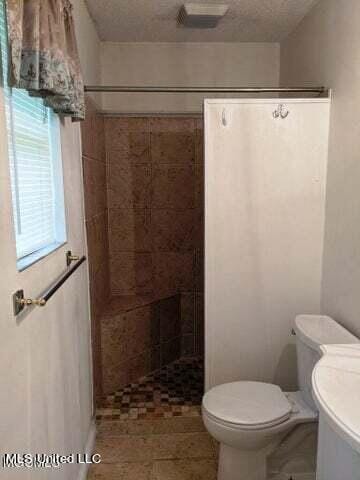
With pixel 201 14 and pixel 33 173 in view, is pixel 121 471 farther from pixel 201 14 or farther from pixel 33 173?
pixel 201 14

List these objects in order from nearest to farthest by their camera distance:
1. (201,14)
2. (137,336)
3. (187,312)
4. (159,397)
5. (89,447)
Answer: (89,447) < (201,14) < (159,397) < (137,336) < (187,312)

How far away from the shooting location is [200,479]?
6.23 ft

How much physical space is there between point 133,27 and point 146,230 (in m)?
1.39

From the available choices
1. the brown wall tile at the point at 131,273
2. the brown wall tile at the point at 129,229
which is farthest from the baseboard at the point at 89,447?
the brown wall tile at the point at 129,229

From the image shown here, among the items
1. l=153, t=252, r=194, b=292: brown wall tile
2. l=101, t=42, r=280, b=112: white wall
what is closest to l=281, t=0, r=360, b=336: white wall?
l=101, t=42, r=280, b=112: white wall

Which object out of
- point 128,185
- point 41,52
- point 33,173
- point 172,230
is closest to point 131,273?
point 172,230

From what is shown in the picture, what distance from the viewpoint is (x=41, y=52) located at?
110 cm

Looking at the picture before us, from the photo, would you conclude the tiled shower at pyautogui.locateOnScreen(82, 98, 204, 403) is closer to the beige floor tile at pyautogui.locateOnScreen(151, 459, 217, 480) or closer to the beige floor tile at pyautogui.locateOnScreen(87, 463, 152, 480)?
the beige floor tile at pyautogui.locateOnScreen(87, 463, 152, 480)

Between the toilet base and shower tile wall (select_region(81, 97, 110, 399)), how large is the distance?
0.96 meters

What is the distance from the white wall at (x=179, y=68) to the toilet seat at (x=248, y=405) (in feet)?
6.51

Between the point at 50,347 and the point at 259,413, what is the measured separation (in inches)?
36.9

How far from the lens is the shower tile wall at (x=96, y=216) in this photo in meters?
2.21

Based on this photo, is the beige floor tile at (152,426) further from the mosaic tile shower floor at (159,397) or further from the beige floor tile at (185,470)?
the beige floor tile at (185,470)

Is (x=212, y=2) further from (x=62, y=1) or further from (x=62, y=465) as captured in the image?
(x=62, y=465)
